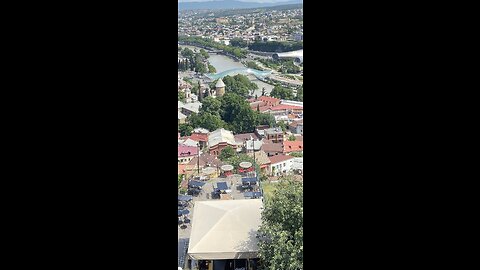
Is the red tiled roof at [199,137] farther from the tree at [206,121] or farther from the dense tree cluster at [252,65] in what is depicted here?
the dense tree cluster at [252,65]

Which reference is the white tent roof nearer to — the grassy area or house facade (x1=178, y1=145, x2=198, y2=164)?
house facade (x1=178, y1=145, x2=198, y2=164)

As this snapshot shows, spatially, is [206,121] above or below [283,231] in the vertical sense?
above

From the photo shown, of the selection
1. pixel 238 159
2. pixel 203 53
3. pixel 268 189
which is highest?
pixel 203 53

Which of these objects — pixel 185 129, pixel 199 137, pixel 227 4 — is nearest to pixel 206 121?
pixel 199 137

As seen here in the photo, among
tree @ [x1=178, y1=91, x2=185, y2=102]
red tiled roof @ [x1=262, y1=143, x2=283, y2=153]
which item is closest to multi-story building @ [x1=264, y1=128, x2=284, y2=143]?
red tiled roof @ [x1=262, y1=143, x2=283, y2=153]

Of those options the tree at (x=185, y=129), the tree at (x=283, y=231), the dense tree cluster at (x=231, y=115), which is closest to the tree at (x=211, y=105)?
the dense tree cluster at (x=231, y=115)

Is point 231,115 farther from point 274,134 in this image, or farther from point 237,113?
point 274,134
